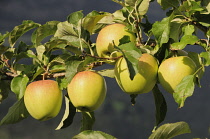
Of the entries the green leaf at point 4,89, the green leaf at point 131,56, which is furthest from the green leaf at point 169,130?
the green leaf at point 4,89

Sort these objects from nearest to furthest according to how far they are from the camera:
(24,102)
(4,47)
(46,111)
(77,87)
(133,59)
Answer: (133,59), (77,87), (46,111), (24,102), (4,47)

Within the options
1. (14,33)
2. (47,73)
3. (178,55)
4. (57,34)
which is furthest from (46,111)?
(178,55)

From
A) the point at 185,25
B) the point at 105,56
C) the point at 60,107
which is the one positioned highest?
the point at 185,25

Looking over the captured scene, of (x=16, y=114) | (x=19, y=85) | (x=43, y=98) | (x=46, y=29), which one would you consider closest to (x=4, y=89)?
(x=16, y=114)

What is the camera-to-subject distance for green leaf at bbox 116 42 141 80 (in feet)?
5.47

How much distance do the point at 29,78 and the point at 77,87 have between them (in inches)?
20.2

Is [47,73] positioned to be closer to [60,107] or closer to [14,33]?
[60,107]

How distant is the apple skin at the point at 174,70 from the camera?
1866 millimetres

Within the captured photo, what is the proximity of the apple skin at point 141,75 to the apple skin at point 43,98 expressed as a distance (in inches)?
18.4

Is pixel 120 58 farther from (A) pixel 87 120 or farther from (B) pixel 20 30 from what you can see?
(B) pixel 20 30

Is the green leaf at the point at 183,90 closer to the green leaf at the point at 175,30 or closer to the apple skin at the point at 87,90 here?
the green leaf at the point at 175,30

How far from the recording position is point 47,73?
7.52 ft

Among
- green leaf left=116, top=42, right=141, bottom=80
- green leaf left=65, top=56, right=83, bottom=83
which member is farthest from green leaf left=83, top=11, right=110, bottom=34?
green leaf left=116, top=42, right=141, bottom=80

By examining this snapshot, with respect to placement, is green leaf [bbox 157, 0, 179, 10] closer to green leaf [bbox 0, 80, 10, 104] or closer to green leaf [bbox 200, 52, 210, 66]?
green leaf [bbox 200, 52, 210, 66]
